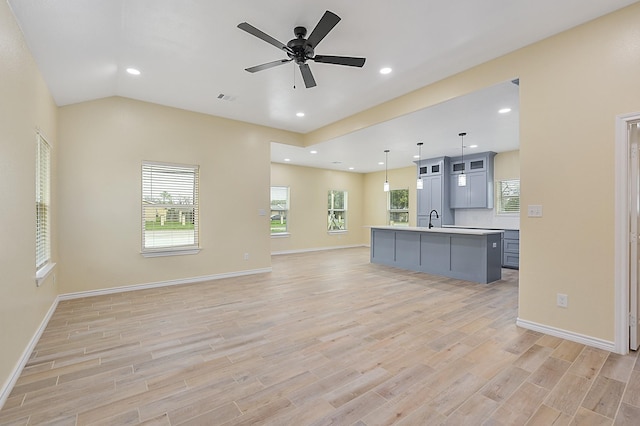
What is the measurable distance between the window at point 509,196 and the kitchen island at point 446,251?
235 cm

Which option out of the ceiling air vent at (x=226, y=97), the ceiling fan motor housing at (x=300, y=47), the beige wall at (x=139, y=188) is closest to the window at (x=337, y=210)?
the beige wall at (x=139, y=188)

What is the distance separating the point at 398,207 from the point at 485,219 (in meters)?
2.87

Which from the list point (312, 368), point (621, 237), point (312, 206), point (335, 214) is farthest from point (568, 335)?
point (335, 214)

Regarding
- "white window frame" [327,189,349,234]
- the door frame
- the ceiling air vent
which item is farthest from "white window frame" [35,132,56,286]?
"white window frame" [327,189,349,234]

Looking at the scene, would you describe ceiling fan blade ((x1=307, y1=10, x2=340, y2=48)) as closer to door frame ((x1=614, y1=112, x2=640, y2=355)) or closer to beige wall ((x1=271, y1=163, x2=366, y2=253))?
door frame ((x1=614, y1=112, x2=640, y2=355))

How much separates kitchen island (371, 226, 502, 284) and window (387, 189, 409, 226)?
10.4 ft

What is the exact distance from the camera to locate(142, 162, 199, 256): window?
486 cm

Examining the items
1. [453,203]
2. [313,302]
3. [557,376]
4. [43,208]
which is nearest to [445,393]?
[557,376]

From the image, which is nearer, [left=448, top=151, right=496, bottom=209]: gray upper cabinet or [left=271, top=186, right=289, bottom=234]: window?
[left=448, top=151, right=496, bottom=209]: gray upper cabinet

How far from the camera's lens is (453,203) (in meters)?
8.10

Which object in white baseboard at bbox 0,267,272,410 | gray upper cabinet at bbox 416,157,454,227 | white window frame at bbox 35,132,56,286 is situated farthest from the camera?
gray upper cabinet at bbox 416,157,454,227

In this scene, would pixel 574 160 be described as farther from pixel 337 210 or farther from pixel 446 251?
pixel 337 210

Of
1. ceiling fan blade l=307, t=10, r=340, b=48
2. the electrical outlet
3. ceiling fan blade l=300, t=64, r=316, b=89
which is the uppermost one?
ceiling fan blade l=307, t=10, r=340, b=48

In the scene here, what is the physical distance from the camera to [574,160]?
110 inches
